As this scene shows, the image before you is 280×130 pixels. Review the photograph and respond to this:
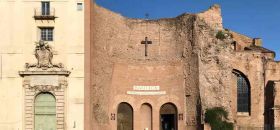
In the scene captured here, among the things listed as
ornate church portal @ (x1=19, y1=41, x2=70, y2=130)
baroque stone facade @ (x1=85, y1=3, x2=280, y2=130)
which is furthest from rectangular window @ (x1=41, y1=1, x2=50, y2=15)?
baroque stone facade @ (x1=85, y1=3, x2=280, y2=130)

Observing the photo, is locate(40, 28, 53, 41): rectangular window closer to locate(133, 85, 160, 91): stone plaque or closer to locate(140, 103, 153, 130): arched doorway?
locate(133, 85, 160, 91): stone plaque

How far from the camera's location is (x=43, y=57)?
3934 cm

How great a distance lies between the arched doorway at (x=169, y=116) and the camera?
46906 millimetres

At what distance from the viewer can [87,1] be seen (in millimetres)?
40375

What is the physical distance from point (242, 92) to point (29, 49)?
23208mm

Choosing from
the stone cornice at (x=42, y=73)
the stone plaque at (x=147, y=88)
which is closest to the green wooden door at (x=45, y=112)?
the stone cornice at (x=42, y=73)

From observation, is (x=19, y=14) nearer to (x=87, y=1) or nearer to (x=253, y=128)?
(x=87, y=1)

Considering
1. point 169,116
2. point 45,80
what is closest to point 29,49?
point 45,80

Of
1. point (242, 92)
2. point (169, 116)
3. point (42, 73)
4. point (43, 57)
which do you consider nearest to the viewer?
point (42, 73)

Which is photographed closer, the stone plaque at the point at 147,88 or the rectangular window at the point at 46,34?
the rectangular window at the point at 46,34

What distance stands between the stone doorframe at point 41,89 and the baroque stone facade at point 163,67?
381cm

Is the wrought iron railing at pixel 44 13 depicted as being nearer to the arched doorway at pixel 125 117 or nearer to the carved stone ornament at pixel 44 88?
the carved stone ornament at pixel 44 88

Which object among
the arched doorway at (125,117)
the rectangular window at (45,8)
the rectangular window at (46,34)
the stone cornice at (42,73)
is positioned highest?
the rectangular window at (45,8)

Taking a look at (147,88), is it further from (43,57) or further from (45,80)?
(43,57)
